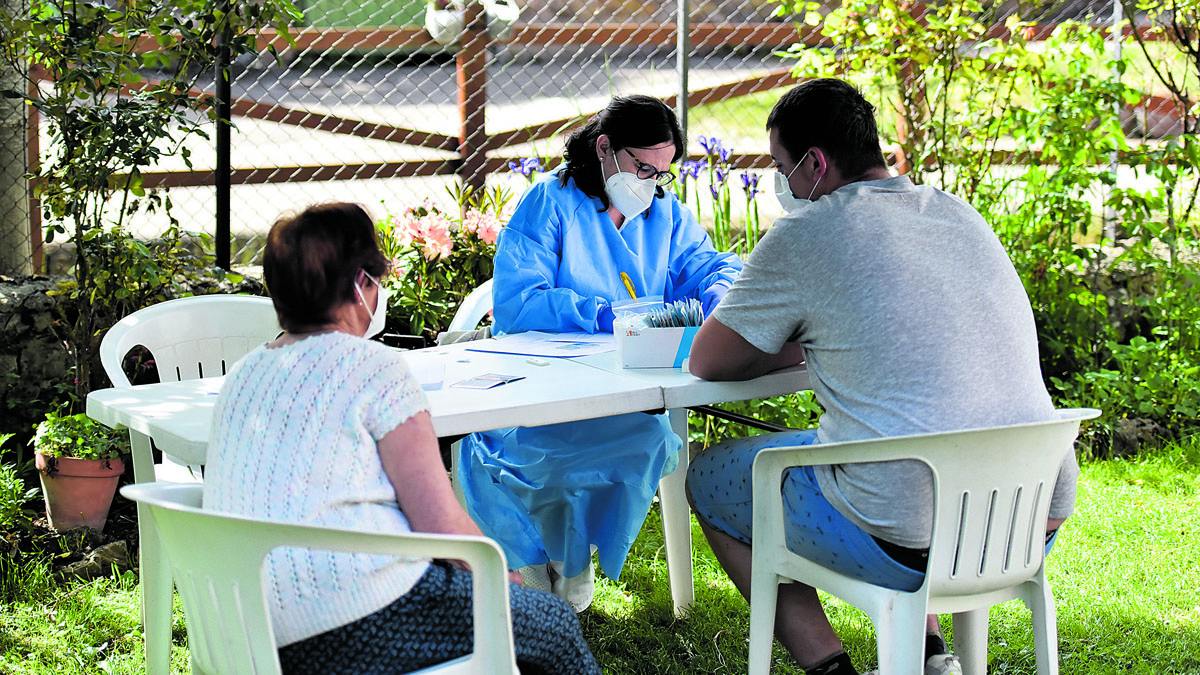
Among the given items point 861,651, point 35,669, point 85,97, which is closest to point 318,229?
point 35,669

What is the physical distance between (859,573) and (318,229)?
111cm

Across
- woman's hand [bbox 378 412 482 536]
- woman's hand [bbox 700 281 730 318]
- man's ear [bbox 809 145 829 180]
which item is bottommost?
woman's hand [bbox 378 412 482 536]

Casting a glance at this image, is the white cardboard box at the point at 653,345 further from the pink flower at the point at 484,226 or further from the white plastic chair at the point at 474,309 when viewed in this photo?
the pink flower at the point at 484,226

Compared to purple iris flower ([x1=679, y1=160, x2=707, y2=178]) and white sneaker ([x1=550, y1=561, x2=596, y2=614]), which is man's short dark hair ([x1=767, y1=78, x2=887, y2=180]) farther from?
purple iris flower ([x1=679, y1=160, x2=707, y2=178])

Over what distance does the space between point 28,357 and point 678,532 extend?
2146 millimetres

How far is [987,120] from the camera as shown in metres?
4.66

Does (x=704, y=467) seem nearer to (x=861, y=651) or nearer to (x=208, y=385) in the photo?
(x=861, y=651)

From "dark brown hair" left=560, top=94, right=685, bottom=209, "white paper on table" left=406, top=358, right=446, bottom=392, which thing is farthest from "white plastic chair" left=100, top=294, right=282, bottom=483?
"dark brown hair" left=560, top=94, right=685, bottom=209

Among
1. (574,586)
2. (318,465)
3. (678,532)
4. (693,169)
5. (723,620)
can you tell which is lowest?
(723,620)

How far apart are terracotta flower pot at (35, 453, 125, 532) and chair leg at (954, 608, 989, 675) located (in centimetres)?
226

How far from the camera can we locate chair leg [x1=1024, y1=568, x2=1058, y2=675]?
204cm

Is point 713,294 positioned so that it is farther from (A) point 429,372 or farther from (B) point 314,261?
(B) point 314,261

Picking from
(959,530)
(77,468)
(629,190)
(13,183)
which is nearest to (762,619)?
(959,530)

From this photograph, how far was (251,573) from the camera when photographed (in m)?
1.40
